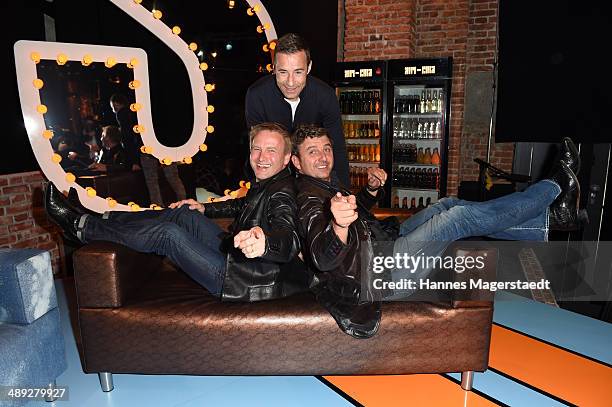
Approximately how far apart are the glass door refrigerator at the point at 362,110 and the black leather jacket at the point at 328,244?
3.38 m

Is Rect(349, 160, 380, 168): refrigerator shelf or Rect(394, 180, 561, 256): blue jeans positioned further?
Rect(349, 160, 380, 168): refrigerator shelf

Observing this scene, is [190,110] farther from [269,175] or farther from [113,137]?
[269,175]

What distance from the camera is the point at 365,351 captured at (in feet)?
6.51

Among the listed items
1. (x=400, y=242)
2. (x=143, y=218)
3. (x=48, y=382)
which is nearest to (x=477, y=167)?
(x=400, y=242)

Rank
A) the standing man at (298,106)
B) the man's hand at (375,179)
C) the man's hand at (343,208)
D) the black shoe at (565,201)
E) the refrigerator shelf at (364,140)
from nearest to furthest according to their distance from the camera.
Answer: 1. the man's hand at (343,208)
2. the black shoe at (565,201)
3. the man's hand at (375,179)
4. the standing man at (298,106)
5. the refrigerator shelf at (364,140)

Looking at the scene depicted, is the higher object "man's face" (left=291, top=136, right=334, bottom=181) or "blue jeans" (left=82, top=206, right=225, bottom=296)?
"man's face" (left=291, top=136, right=334, bottom=181)

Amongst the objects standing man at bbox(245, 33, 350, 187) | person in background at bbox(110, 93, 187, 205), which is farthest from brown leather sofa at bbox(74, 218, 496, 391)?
person in background at bbox(110, 93, 187, 205)

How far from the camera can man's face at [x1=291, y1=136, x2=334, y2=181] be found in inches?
85.7

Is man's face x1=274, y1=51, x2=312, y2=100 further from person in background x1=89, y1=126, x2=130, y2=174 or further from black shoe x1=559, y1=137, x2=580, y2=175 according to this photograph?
person in background x1=89, y1=126, x2=130, y2=174

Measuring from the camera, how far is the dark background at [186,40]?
11.3 feet

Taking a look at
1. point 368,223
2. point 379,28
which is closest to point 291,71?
point 368,223

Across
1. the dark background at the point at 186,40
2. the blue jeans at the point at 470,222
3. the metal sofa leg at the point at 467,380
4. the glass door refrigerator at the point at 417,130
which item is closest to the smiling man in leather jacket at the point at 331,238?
the blue jeans at the point at 470,222

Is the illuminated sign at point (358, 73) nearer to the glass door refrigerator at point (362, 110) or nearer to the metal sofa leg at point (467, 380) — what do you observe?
the glass door refrigerator at point (362, 110)

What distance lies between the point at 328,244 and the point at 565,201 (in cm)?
155
